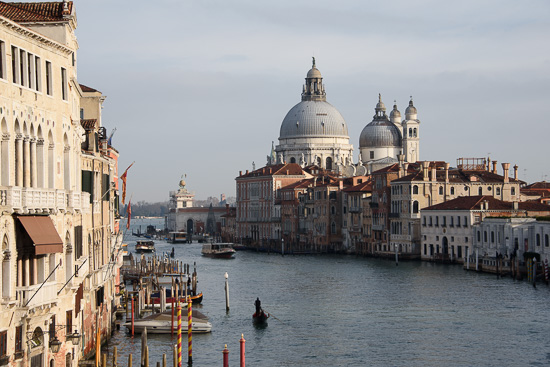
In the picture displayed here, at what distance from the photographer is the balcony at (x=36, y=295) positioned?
1407 cm

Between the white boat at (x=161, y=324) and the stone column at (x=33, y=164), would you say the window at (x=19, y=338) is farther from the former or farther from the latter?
the white boat at (x=161, y=324)

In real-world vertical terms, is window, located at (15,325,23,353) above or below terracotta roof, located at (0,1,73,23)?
below

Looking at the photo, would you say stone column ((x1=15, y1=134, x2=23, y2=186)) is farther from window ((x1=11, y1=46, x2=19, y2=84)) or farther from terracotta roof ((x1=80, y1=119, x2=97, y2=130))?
terracotta roof ((x1=80, y1=119, x2=97, y2=130))

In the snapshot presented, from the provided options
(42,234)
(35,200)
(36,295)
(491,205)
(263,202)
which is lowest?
(36,295)

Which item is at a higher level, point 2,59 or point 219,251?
point 2,59

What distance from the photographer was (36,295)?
14453 millimetres

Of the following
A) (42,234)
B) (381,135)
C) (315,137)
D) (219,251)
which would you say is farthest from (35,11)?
(315,137)

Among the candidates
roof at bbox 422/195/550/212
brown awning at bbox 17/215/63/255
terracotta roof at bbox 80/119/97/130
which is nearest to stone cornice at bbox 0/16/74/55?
brown awning at bbox 17/215/63/255

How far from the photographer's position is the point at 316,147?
10306 cm

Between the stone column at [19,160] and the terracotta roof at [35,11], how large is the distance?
2.25m

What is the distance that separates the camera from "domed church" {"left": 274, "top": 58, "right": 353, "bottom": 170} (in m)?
103

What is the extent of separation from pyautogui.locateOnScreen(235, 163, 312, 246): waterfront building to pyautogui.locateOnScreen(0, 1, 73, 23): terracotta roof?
67871 mm

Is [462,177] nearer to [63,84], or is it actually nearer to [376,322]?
[376,322]

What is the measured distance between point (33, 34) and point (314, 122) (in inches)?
3518
